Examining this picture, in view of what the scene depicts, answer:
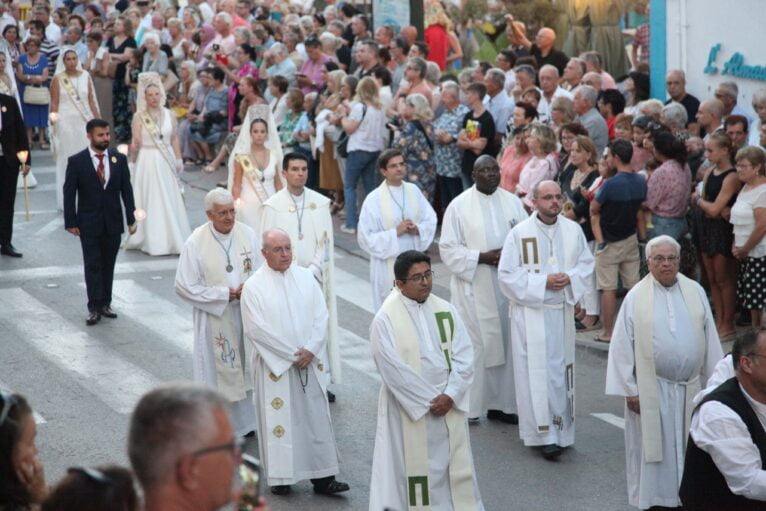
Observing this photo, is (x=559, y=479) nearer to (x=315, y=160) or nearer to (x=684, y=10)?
(x=684, y=10)

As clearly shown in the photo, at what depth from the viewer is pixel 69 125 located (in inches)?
746

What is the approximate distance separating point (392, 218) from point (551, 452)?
9.70ft

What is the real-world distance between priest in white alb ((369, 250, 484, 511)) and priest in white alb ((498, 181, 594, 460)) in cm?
190

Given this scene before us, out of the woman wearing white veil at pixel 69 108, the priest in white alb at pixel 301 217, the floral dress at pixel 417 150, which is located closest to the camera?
the priest in white alb at pixel 301 217

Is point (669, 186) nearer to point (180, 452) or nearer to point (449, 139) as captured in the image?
point (449, 139)

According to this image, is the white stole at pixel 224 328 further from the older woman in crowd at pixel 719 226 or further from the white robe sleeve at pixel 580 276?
the older woman in crowd at pixel 719 226

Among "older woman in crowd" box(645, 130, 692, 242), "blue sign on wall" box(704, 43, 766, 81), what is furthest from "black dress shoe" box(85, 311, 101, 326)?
"blue sign on wall" box(704, 43, 766, 81)

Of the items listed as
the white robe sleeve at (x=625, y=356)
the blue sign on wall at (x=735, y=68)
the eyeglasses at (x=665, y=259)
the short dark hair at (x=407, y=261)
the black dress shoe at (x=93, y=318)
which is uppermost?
the blue sign on wall at (x=735, y=68)

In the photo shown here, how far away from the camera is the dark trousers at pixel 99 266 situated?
1359 centimetres

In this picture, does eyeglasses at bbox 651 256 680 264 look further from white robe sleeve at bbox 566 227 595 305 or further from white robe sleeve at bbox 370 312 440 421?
white robe sleeve at bbox 370 312 440 421

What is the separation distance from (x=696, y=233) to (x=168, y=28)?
15751mm

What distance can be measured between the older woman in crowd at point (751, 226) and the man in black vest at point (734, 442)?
5196 millimetres

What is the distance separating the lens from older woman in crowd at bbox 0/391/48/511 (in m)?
4.48

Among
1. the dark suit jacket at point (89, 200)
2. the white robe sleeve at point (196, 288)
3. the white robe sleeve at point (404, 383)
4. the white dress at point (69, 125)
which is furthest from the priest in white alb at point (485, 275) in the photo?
the white dress at point (69, 125)
